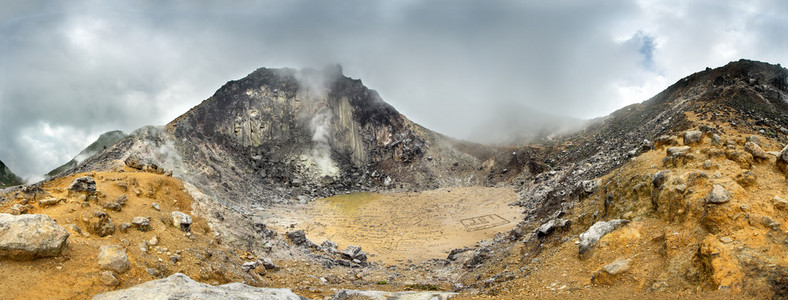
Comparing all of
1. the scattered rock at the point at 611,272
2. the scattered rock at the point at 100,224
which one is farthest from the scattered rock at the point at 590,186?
the scattered rock at the point at 100,224

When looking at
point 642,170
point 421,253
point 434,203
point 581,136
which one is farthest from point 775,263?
point 581,136

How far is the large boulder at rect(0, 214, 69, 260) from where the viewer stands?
7.16m

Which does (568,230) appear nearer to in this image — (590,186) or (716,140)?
(590,186)

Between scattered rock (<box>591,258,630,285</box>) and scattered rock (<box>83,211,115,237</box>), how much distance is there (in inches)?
572

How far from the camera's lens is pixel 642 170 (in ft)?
44.9

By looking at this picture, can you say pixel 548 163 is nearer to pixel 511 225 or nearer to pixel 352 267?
pixel 511 225

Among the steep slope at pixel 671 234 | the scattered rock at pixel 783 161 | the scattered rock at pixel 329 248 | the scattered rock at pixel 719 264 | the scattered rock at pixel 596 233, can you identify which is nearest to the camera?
the scattered rock at pixel 719 264

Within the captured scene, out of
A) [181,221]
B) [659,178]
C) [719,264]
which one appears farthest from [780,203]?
[181,221]

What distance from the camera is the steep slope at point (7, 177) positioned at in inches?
1569

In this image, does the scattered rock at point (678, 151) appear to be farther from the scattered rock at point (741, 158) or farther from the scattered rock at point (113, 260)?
the scattered rock at point (113, 260)

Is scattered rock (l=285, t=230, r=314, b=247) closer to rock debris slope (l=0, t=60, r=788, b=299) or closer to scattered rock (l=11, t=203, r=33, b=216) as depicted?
rock debris slope (l=0, t=60, r=788, b=299)

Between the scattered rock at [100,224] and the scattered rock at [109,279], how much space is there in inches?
107

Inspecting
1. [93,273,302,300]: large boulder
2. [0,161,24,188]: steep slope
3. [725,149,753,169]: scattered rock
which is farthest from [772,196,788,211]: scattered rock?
[0,161,24,188]: steep slope

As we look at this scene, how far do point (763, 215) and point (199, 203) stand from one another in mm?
20352
